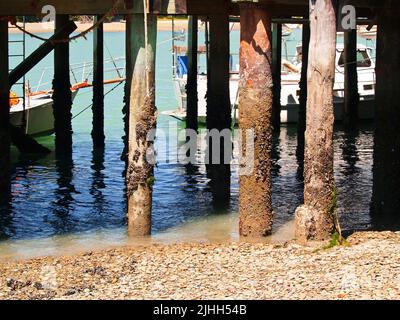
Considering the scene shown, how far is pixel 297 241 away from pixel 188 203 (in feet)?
16.8

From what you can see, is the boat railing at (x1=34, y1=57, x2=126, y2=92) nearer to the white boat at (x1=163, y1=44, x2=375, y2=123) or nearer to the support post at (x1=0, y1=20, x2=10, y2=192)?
the white boat at (x1=163, y1=44, x2=375, y2=123)

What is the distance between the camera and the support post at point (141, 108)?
1377cm

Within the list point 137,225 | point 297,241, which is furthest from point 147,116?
point 297,241

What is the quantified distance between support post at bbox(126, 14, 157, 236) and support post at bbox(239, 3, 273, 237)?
1.20 meters

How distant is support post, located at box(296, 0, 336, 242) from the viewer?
12734 millimetres

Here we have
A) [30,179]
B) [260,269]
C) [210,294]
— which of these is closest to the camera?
[210,294]

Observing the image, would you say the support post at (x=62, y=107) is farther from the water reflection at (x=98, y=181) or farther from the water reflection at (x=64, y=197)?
the water reflection at (x=98, y=181)

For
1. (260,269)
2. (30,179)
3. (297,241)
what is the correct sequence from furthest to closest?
(30,179) → (297,241) → (260,269)

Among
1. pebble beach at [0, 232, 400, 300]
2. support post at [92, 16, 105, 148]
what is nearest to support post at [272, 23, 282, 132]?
support post at [92, 16, 105, 148]

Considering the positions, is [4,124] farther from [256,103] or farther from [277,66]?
[277,66]

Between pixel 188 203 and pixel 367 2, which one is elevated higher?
pixel 367 2

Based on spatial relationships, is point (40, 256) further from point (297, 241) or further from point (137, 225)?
point (297, 241)

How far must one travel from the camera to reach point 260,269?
1168 centimetres

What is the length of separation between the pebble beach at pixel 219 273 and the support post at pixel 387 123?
1.84 meters
